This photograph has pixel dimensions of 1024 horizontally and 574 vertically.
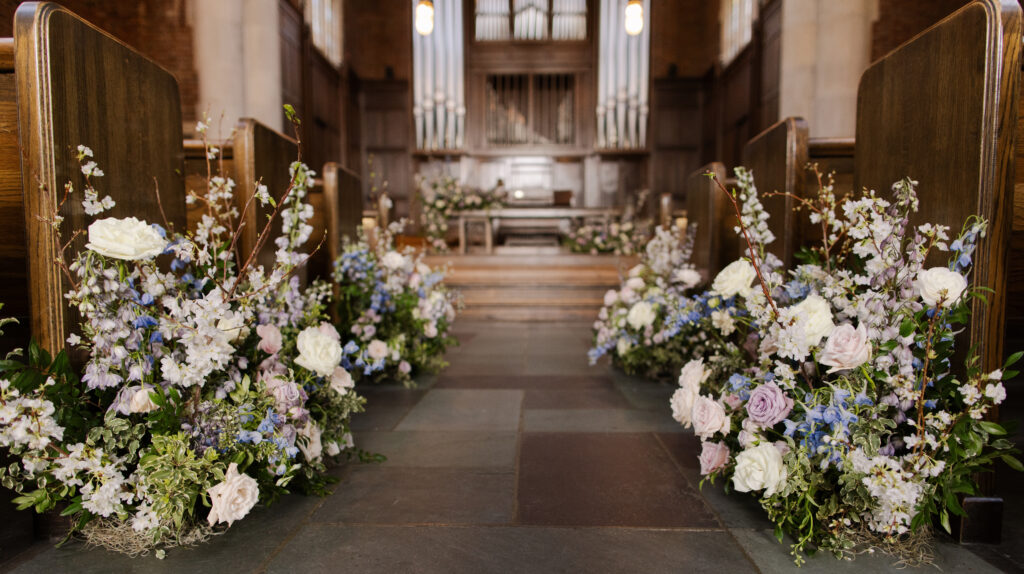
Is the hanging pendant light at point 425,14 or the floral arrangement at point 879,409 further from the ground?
the hanging pendant light at point 425,14

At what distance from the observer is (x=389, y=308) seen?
2.74 m

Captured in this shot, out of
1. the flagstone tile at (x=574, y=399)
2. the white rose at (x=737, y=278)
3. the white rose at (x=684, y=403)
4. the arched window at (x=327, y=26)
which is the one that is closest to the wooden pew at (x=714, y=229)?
the flagstone tile at (x=574, y=399)

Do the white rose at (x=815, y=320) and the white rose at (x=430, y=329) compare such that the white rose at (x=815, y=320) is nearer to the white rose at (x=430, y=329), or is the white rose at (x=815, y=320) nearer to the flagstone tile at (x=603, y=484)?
the flagstone tile at (x=603, y=484)

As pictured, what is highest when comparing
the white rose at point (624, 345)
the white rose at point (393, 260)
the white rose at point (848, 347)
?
the white rose at point (393, 260)

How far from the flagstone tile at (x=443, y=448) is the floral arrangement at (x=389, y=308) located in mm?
483

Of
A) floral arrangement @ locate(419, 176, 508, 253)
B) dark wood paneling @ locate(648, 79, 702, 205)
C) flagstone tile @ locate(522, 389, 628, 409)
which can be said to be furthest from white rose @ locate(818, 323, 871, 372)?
dark wood paneling @ locate(648, 79, 702, 205)

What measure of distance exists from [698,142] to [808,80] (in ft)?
11.6

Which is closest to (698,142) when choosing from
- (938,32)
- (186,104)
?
(186,104)

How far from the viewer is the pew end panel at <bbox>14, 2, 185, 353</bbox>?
4.00 ft

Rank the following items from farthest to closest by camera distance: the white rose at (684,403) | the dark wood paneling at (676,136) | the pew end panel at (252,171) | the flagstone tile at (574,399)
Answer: the dark wood paneling at (676,136)
the flagstone tile at (574,399)
the pew end panel at (252,171)
the white rose at (684,403)

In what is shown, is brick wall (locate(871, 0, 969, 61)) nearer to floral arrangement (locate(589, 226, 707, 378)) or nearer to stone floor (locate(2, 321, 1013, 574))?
floral arrangement (locate(589, 226, 707, 378))

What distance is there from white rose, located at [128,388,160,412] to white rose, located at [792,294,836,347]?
1314mm

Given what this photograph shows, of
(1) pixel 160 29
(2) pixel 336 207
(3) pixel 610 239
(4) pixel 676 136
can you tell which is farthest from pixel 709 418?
(4) pixel 676 136

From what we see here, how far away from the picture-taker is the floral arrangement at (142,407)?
117 centimetres
